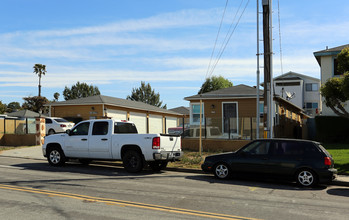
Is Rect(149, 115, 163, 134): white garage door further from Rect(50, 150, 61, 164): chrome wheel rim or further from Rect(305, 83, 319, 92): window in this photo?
Rect(305, 83, 319, 92): window

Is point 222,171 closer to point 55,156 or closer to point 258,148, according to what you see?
point 258,148

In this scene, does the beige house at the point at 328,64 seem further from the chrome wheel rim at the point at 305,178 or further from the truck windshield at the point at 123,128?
the truck windshield at the point at 123,128

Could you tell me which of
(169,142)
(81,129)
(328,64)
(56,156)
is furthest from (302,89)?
(56,156)

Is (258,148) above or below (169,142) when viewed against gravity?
below

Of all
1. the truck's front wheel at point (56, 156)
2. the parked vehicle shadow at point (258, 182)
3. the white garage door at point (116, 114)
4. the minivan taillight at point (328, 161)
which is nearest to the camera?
the minivan taillight at point (328, 161)

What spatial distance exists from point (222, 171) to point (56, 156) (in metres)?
6.90

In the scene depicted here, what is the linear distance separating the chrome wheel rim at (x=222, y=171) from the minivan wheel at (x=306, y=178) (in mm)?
2207

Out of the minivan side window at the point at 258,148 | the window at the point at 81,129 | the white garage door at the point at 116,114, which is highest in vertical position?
the white garage door at the point at 116,114

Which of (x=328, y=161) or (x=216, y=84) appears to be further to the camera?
(x=216, y=84)

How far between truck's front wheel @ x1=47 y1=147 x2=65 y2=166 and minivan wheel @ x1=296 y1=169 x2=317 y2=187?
8984 mm

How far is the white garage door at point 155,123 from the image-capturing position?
3841 centimetres

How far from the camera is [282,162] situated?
1024 cm

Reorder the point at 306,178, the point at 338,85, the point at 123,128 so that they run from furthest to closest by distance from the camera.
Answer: the point at 338,85 → the point at 123,128 → the point at 306,178

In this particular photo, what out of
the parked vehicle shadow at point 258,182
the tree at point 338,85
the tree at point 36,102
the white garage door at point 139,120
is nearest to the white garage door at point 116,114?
the white garage door at point 139,120
